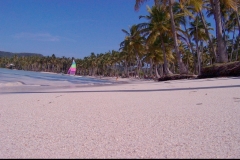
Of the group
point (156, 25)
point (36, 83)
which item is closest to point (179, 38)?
point (156, 25)

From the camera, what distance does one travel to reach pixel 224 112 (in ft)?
10.0

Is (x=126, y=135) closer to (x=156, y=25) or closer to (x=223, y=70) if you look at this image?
(x=223, y=70)

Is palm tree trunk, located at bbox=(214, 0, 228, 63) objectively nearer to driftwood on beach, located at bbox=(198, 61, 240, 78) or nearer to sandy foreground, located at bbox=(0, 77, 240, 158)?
driftwood on beach, located at bbox=(198, 61, 240, 78)

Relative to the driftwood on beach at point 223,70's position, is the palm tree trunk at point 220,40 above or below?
above

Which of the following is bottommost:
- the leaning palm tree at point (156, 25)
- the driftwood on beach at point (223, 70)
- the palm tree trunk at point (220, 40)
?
the driftwood on beach at point (223, 70)

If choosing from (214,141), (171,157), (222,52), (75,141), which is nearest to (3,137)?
(75,141)

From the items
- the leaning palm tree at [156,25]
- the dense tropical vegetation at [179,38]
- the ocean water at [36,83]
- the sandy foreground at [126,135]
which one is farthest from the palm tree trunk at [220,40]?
the sandy foreground at [126,135]

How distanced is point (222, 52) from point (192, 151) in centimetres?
1247

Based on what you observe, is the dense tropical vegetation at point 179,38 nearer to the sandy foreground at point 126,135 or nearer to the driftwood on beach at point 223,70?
the driftwood on beach at point 223,70

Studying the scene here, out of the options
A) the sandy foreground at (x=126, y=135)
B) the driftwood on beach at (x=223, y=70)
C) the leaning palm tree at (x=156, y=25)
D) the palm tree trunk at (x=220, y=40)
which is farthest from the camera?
the leaning palm tree at (x=156, y=25)

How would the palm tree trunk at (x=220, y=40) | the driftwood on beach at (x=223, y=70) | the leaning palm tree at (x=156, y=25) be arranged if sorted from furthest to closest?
1. the leaning palm tree at (x=156, y=25)
2. the palm tree trunk at (x=220, y=40)
3. the driftwood on beach at (x=223, y=70)

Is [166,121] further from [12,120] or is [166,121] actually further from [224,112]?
[12,120]

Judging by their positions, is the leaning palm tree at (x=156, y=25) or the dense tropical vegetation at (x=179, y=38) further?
the leaning palm tree at (x=156, y=25)

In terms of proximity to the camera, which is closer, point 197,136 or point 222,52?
point 197,136
